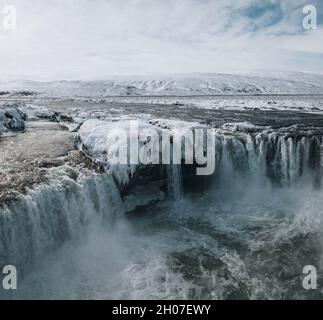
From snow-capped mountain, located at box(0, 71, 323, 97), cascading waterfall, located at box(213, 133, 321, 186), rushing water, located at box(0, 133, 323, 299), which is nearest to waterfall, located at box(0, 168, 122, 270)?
rushing water, located at box(0, 133, 323, 299)

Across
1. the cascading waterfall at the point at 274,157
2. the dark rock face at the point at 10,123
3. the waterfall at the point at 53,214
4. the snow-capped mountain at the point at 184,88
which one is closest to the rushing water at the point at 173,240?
the waterfall at the point at 53,214

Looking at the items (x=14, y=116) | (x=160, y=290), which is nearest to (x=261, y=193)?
(x=160, y=290)

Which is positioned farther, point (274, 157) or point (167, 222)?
point (274, 157)

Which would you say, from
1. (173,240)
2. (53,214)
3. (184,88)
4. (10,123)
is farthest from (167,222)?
(184,88)

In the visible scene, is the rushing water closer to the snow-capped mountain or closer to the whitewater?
the whitewater

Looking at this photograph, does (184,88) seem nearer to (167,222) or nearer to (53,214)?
(167,222)

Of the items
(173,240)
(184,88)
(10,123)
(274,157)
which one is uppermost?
(184,88)
